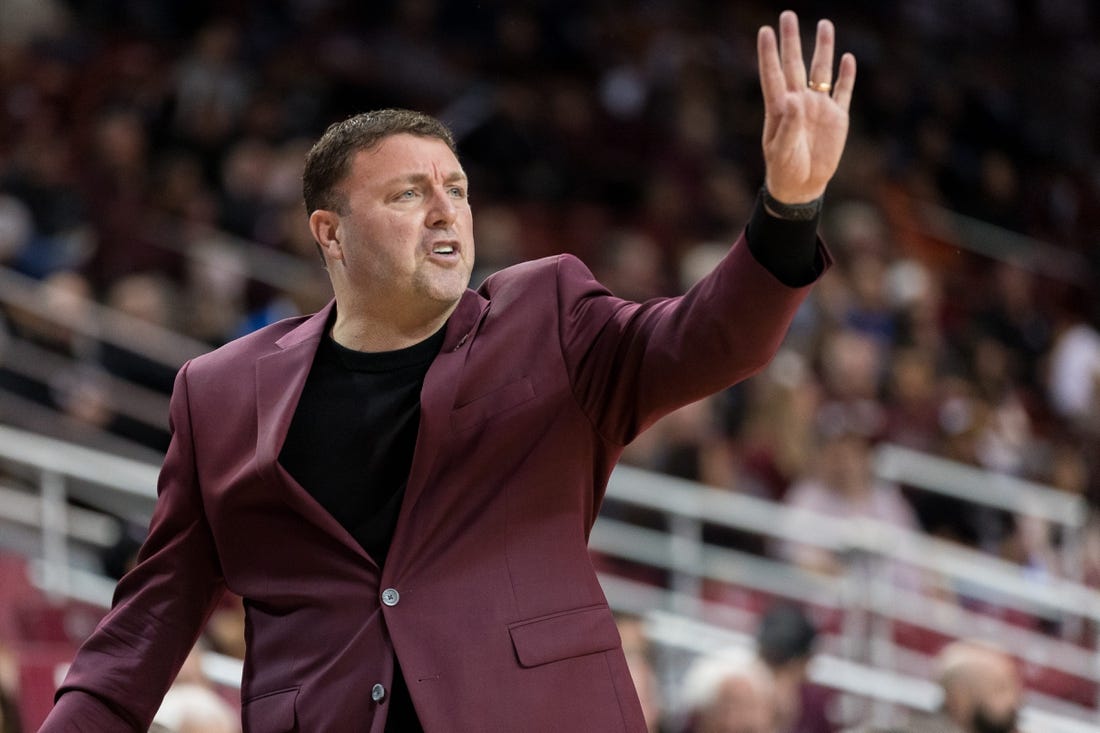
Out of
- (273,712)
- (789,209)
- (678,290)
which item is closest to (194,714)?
(273,712)

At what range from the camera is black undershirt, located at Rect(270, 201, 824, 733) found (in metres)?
2.47

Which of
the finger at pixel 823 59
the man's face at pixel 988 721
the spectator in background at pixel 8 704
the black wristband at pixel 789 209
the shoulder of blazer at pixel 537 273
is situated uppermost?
the finger at pixel 823 59

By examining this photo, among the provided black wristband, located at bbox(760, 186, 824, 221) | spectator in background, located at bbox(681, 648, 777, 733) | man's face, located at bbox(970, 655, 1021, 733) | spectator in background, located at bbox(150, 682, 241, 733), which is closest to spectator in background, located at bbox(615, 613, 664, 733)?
spectator in background, located at bbox(681, 648, 777, 733)

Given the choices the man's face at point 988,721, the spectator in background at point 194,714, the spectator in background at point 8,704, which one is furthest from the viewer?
the man's face at point 988,721

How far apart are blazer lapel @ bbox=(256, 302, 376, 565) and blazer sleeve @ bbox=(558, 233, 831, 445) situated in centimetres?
39

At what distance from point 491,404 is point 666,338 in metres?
0.30

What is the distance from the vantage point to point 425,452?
2422 mm

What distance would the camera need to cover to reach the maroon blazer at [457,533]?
91.1 inches

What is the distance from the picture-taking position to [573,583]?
7.91 feet

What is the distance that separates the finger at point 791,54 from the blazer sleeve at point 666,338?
0.66 ft

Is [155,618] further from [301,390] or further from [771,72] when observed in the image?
[771,72]

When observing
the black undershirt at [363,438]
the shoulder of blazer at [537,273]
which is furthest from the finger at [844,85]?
the black undershirt at [363,438]

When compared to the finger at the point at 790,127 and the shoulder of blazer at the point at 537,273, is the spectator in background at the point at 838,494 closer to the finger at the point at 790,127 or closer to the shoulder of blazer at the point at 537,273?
the shoulder of blazer at the point at 537,273

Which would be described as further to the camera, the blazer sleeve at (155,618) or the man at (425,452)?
the blazer sleeve at (155,618)
